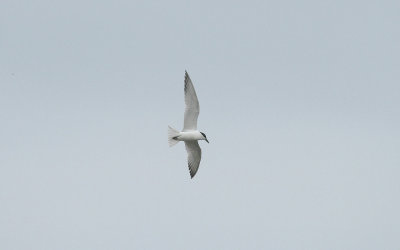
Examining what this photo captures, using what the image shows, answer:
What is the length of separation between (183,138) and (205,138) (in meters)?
0.98

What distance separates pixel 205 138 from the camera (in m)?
40.9

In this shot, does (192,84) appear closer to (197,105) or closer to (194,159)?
(197,105)

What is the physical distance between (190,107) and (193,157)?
314cm

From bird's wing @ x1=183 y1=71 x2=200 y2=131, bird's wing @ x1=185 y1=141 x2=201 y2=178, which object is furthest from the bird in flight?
bird's wing @ x1=185 y1=141 x2=201 y2=178

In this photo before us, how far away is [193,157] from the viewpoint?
42.7m

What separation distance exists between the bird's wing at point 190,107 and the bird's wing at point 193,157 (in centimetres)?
145

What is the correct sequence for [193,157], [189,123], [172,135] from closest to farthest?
[172,135] < [189,123] < [193,157]

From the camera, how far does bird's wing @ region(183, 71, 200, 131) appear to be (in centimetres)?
3999

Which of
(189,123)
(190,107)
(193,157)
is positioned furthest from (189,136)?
(193,157)

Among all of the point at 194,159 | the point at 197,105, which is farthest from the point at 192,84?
the point at 194,159

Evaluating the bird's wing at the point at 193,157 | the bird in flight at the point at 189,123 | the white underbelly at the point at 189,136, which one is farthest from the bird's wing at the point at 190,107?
the bird's wing at the point at 193,157

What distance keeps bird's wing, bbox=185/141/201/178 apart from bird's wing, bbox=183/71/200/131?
1.45 m

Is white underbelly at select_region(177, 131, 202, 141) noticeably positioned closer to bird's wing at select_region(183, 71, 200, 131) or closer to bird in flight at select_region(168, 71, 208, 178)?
bird in flight at select_region(168, 71, 208, 178)

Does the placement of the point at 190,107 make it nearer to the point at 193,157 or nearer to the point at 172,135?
the point at 172,135
